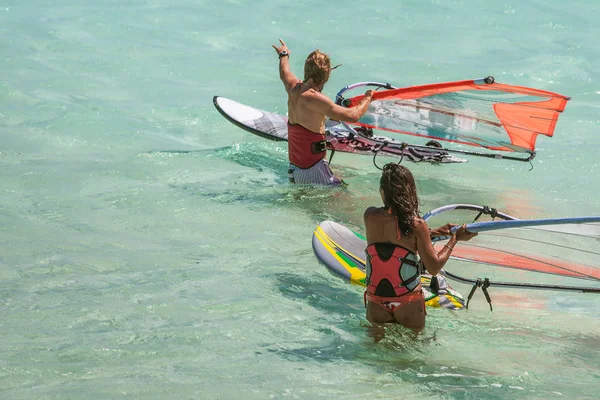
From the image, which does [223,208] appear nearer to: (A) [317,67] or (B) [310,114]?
(B) [310,114]

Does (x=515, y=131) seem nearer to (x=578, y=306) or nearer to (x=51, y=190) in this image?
(x=578, y=306)

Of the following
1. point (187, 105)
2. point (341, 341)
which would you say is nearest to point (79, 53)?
point (187, 105)

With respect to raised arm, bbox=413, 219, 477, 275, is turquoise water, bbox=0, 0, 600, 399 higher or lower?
lower

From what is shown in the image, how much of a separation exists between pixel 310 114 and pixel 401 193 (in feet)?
11.9

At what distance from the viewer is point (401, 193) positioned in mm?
4852

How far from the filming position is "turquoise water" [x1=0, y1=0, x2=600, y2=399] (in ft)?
15.9

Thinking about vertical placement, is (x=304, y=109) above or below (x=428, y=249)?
above

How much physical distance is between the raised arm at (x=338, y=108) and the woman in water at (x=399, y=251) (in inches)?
99.7

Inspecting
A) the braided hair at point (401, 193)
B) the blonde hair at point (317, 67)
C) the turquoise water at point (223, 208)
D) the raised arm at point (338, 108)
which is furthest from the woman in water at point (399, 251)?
the blonde hair at point (317, 67)

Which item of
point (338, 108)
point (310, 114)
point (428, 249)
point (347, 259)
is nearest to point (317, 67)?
point (338, 108)

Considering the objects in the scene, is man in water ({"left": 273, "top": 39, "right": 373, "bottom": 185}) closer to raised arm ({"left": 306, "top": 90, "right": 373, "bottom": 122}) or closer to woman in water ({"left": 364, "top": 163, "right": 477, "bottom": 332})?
raised arm ({"left": 306, "top": 90, "right": 373, "bottom": 122})

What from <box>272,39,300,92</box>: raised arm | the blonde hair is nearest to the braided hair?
the blonde hair

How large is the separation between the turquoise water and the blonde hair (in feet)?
4.06

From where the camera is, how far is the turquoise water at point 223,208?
15.9 feet
